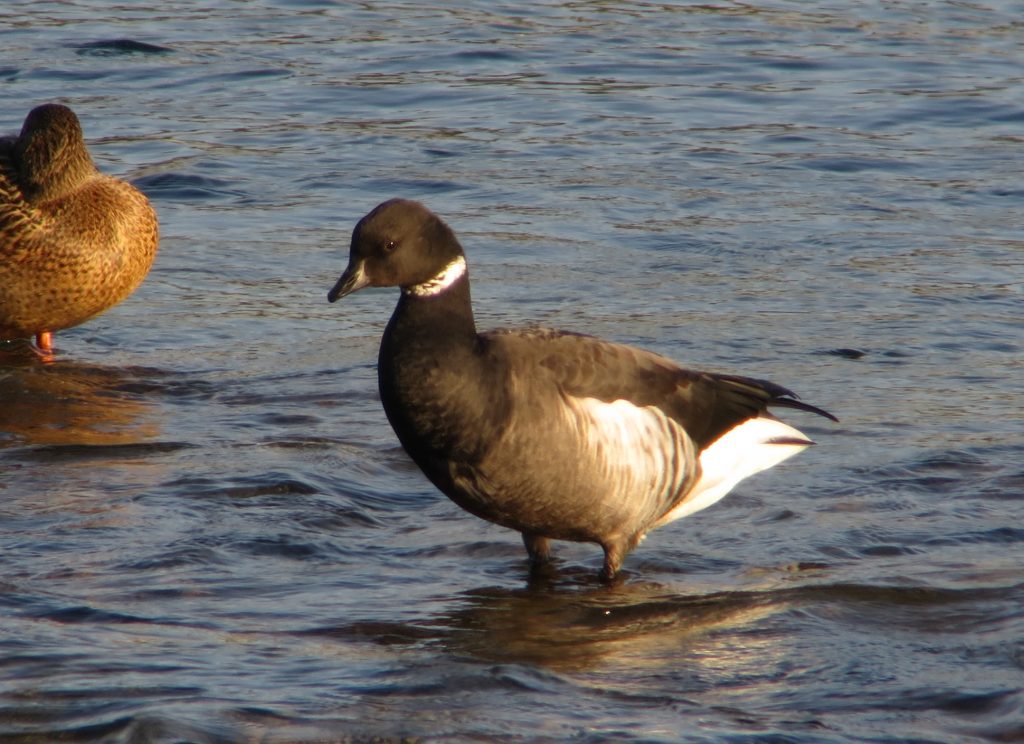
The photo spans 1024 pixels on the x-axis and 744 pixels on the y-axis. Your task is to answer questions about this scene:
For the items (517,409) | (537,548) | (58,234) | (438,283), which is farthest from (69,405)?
(517,409)

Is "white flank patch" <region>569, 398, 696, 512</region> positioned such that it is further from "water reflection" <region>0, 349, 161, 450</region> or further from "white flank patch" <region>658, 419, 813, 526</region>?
"water reflection" <region>0, 349, 161, 450</region>

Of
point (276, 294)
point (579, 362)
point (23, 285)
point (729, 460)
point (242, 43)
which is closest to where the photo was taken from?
point (579, 362)

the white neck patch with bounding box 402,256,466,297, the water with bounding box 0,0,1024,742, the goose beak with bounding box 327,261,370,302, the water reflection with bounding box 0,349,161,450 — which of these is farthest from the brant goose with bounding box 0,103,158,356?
the white neck patch with bounding box 402,256,466,297

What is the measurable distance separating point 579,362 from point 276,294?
4554 mm

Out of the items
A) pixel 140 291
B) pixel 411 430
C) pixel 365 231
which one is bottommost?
pixel 140 291

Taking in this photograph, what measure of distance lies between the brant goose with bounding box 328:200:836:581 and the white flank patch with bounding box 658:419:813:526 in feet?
0.54

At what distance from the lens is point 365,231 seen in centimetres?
649

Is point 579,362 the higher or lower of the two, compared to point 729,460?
higher

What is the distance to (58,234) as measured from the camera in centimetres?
938

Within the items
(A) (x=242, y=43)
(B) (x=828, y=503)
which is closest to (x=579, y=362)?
(B) (x=828, y=503)

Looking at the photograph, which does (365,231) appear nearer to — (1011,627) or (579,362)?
(579,362)

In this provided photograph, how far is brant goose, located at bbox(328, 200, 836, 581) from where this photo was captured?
6414 millimetres

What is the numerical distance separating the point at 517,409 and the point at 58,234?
4.02 meters

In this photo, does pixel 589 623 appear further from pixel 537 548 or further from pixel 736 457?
pixel 736 457
